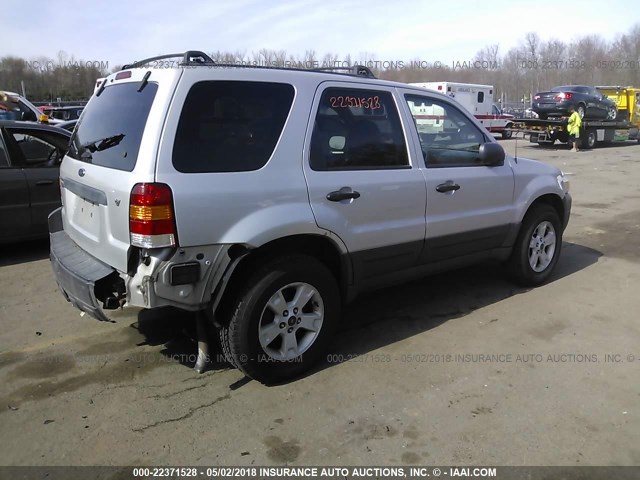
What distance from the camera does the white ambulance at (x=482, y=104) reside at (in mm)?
27750

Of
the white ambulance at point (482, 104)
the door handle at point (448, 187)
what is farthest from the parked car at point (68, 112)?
the door handle at point (448, 187)

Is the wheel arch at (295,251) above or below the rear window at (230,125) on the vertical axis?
below

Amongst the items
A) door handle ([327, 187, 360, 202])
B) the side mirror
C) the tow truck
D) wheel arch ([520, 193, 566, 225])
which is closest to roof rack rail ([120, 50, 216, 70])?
door handle ([327, 187, 360, 202])

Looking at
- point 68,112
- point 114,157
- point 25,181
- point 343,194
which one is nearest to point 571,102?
point 68,112

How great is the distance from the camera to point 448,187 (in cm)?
423

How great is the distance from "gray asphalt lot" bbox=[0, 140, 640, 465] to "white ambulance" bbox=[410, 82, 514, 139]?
24.2 metres

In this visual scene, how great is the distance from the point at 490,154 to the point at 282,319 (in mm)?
2336

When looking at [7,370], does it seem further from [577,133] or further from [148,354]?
[577,133]

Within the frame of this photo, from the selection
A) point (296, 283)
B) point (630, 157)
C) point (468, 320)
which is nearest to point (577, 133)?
point (630, 157)

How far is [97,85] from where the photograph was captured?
3992 millimetres

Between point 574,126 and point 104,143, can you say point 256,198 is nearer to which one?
point 104,143

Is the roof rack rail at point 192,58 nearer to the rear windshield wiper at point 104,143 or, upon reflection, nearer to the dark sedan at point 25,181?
the rear windshield wiper at point 104,143

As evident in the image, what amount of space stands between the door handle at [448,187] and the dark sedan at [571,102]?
66.8 feet

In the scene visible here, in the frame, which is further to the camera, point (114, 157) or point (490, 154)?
point (490, 154)
